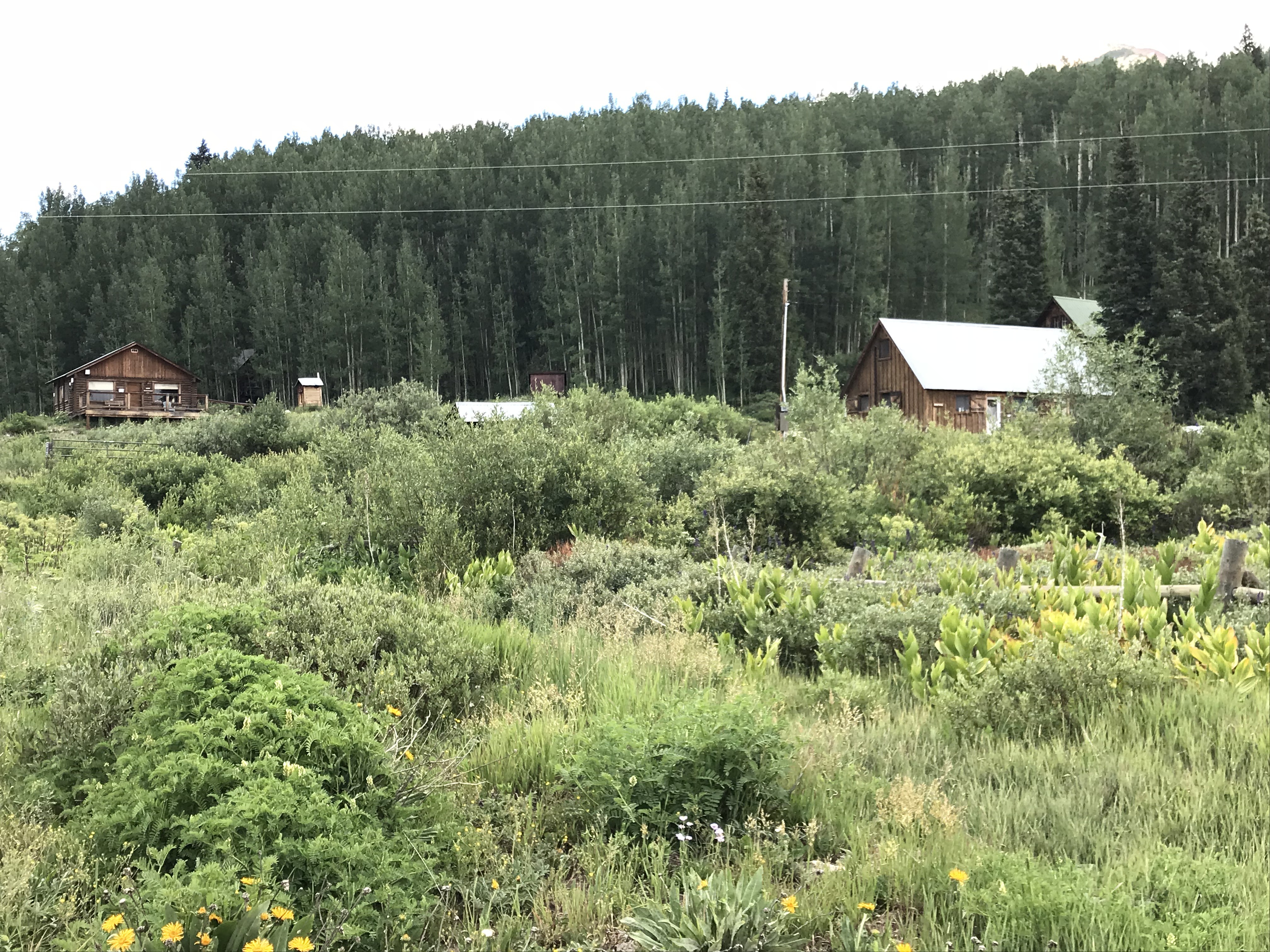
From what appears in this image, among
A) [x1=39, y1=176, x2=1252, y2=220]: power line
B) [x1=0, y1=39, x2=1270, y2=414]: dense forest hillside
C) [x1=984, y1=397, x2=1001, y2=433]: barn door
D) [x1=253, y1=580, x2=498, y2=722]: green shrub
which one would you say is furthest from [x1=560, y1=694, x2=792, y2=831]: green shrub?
A: [x1=39, y1=176, x2=1252, y2=220]: power line

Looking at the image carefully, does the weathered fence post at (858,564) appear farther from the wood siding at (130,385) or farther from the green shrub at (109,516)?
the wood siding at (130,385)

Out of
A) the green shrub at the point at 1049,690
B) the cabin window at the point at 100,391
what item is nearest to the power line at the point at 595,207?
the cabin window at the point at 100,391

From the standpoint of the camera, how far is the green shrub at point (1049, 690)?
510 cm

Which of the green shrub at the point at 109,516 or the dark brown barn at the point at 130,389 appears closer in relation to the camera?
the green shrub at the point at 109,516

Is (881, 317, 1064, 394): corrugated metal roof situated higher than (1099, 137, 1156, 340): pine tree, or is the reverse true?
(1099, 137, 1156, 340): pine tree

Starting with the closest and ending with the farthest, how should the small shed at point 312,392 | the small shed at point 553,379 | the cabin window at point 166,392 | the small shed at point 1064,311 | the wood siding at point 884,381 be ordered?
the wood siding at point 884,381 → the small shed at point 553,379 → the small shed at point 1064,311 → the cabin window at point 166,392 → the small shed at point 312,392

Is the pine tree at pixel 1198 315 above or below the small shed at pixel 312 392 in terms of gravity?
above

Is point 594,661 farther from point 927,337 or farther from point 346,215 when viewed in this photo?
point 346,215

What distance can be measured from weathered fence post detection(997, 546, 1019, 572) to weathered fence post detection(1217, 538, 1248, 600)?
6.19ft

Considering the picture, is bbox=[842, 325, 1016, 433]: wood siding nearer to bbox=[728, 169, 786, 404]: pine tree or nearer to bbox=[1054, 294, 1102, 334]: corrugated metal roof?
bbox=[728, 169, 786, 404]: pine tree

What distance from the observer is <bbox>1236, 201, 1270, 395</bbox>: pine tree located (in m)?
39.2

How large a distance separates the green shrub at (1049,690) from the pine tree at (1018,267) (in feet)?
205

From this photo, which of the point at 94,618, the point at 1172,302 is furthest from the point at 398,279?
the point at 94,618

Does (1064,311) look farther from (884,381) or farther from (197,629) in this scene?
(197,629)
